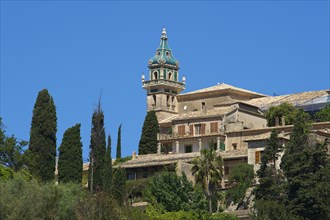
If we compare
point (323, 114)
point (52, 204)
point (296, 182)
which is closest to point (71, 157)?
point (296, 182)

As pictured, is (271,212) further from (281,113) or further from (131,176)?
(281,113)

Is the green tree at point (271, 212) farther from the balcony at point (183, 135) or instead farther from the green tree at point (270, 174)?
the balcony at point (183, 135)

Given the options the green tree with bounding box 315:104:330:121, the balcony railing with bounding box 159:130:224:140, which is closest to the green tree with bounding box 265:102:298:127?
the green tree with bounding box 315:104:330:121

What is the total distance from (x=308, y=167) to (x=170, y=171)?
14854mm

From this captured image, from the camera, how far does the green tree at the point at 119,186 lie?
7657 cm

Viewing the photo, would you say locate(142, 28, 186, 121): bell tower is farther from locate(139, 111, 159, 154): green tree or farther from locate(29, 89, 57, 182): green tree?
locate(29, 89, 57, 182): green tree

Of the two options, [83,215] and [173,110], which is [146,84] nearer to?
[173,110]

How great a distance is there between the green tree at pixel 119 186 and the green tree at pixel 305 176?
33.1 feet

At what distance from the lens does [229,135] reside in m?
93.6

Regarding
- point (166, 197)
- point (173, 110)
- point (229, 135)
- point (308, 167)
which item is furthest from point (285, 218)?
point (173, 110)

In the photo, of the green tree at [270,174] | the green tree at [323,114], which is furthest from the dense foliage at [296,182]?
the green tree at [323,114]

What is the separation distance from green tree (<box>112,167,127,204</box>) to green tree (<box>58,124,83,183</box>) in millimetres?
3027

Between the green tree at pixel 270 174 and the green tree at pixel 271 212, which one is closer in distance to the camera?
the green tree at pixel 271 212

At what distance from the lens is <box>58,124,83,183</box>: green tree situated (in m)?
83.0
